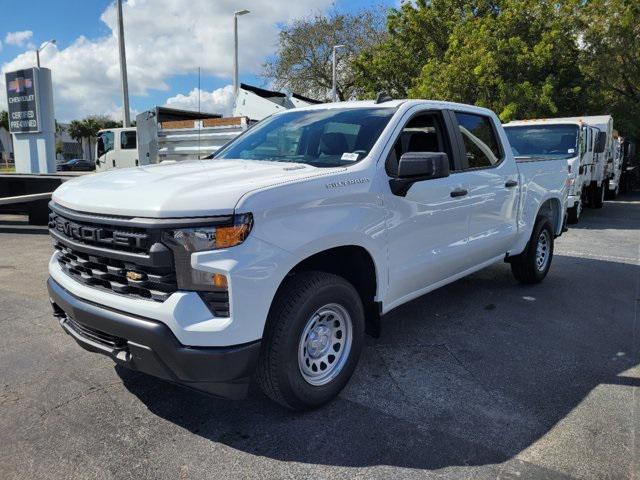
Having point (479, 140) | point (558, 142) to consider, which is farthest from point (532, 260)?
point (558, 142)

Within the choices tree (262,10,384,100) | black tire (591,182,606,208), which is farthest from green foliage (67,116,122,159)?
black tire (591,182,606,208)

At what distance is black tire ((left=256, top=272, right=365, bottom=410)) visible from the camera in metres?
2.83

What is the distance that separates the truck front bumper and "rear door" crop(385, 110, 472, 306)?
4.46 ft

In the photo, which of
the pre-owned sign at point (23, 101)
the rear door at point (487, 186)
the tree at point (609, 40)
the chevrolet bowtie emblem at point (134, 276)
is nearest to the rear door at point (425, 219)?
the rear door at point (487, 186)

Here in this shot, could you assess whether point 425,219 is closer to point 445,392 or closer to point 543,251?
point 445,392

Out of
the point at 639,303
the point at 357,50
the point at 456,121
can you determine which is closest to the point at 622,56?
the point at 357,50

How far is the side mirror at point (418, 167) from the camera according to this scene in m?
3.38

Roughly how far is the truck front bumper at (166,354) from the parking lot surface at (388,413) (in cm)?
45

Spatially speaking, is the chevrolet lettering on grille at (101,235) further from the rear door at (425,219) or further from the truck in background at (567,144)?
the truck in background at (567,144)

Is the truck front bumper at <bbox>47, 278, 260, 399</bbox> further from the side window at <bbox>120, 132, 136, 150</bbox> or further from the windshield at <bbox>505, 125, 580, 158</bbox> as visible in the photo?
the side window at <bbox>120, 132, 136, 150</bbox>

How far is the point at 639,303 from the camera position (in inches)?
221

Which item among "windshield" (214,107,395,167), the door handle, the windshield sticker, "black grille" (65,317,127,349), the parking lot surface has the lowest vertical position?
the parking lot surface

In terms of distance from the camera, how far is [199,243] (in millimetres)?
2566

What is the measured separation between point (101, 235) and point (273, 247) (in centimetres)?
94
